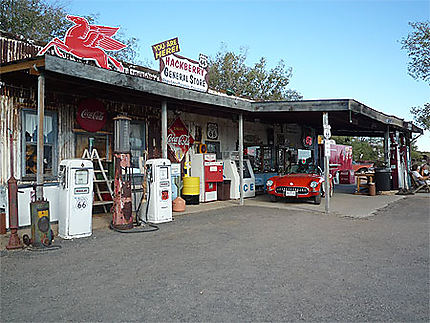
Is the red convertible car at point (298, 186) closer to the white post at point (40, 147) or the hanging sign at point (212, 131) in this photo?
the hanging sign at point (212, 131)

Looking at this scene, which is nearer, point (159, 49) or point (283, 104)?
point (159, 49)

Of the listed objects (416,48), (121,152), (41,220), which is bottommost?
(41,220)

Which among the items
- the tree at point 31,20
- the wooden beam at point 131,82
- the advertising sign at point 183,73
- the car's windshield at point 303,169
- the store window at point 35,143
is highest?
the tree at point 31,20

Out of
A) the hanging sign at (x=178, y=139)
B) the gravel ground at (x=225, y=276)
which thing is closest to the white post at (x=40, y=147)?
the gravel ground at (x=225, y=276)

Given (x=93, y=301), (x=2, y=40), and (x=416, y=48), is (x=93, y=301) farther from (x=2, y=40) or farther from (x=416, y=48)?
(x=416, y=48)

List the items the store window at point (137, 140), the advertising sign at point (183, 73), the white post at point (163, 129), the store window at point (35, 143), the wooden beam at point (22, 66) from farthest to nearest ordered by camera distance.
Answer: the store window at point (137, 140) → the advertising sign at point (183, 73) → the white post at point (163, 129) → the store window at point (35, 143) → the wooden beam at point (22, 66)

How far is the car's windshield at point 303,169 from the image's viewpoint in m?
13.8

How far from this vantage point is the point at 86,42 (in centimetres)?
951

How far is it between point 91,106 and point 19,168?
260cm

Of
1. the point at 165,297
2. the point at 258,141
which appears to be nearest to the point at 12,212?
the point at 165,297

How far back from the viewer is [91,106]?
1047cm

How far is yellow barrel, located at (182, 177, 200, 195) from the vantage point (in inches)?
497

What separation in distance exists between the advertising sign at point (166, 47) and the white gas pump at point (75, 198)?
461 centimetres

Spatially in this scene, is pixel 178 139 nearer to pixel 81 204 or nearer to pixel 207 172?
pixel 207 172
